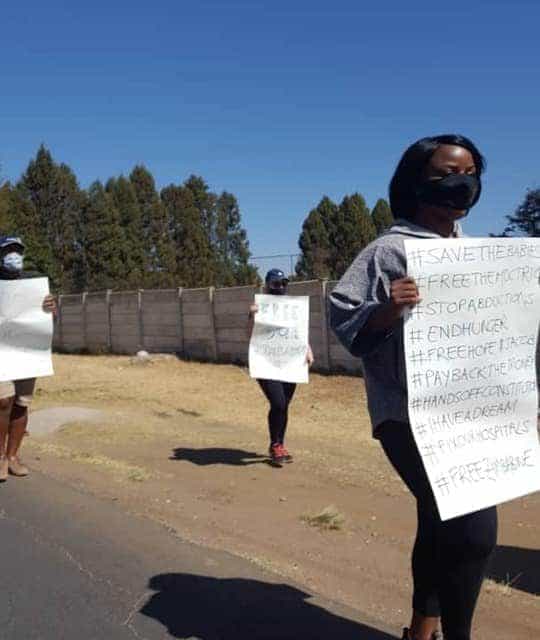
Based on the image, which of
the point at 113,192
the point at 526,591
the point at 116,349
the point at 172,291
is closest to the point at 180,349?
the point at 172,291

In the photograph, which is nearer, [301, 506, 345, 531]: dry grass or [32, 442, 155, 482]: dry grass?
[301, 506, 345, 531]: dry grass

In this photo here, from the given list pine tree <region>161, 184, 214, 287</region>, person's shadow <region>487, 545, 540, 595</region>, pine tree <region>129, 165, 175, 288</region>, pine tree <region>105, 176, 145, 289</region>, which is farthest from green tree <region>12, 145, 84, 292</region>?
person's shadow <region>487, 545, 540, 595</region>

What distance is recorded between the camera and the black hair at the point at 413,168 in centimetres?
292

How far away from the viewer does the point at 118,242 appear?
3862 cm

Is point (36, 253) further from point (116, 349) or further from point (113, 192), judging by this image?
point (116, 349)

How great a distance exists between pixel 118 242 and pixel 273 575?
35306 millimetres

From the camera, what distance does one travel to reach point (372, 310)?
276cm

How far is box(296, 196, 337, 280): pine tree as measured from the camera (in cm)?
3941

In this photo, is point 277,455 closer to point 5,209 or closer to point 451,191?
point 451,191

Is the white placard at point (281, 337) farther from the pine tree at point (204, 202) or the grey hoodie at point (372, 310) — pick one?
the pine tree at point (204, 202)

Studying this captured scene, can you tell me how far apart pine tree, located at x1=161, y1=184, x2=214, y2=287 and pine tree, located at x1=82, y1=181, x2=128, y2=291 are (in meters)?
3.65

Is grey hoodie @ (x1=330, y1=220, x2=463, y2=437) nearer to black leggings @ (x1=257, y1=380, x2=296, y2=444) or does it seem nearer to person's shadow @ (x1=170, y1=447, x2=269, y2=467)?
black leggings @ (x1=257, y1=380, x2=296, y2=444)

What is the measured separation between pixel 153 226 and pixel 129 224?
5.76ft

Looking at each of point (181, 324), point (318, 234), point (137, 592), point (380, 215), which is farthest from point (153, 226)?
point (137, 592)
